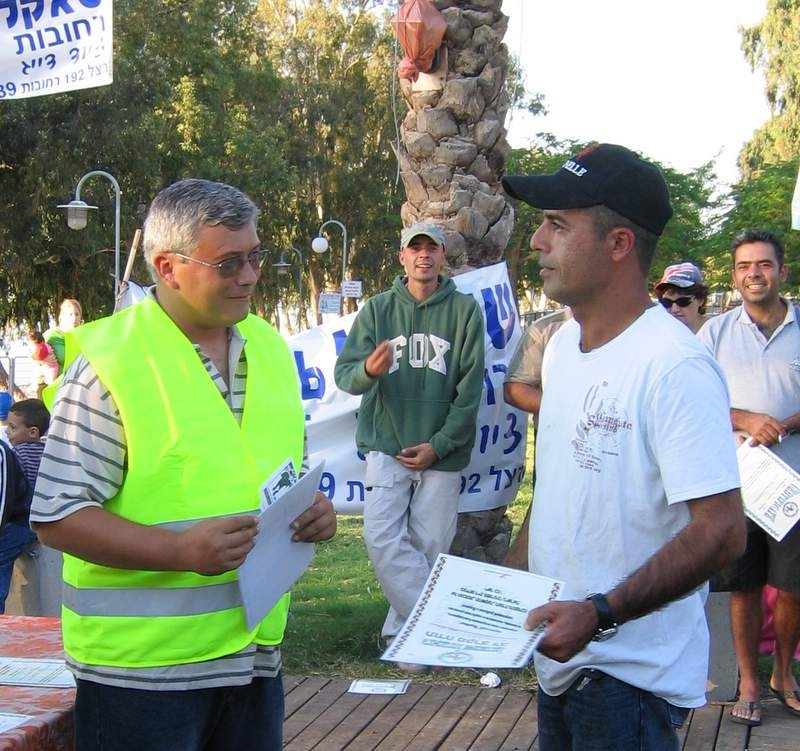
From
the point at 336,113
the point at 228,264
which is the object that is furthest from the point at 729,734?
the point at 336,113

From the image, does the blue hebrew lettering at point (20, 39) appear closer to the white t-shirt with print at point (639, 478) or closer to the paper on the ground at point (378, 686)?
→ the paper on the ground at point (378, 686)

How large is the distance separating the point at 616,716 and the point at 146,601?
1.02 m

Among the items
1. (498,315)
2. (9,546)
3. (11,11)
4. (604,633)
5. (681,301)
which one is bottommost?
(9,546)

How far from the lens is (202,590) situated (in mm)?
2297

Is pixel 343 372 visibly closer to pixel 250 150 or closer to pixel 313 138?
pixel 250 150

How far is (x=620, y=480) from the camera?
7.43 ft

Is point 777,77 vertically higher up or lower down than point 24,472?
higher up

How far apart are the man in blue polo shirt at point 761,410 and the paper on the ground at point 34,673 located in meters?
3.19

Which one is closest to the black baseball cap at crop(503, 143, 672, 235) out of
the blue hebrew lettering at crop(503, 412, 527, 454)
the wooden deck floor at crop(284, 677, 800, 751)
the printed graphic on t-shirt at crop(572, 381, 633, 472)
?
the printed graphic on t-shirt at crop(572, 381, 633, 472)

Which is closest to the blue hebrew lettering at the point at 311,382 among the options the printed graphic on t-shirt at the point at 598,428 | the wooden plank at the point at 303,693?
the wooden plank at the point at 303,693

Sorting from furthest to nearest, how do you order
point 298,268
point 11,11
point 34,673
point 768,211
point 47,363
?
point 298,268 < point 768,211 < point 47,363 < point 11,11 < point 34,673

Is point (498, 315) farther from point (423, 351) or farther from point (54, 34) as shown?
point (54, 34)

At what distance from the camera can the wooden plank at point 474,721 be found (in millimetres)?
4516

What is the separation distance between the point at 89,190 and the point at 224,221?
26.9 m
